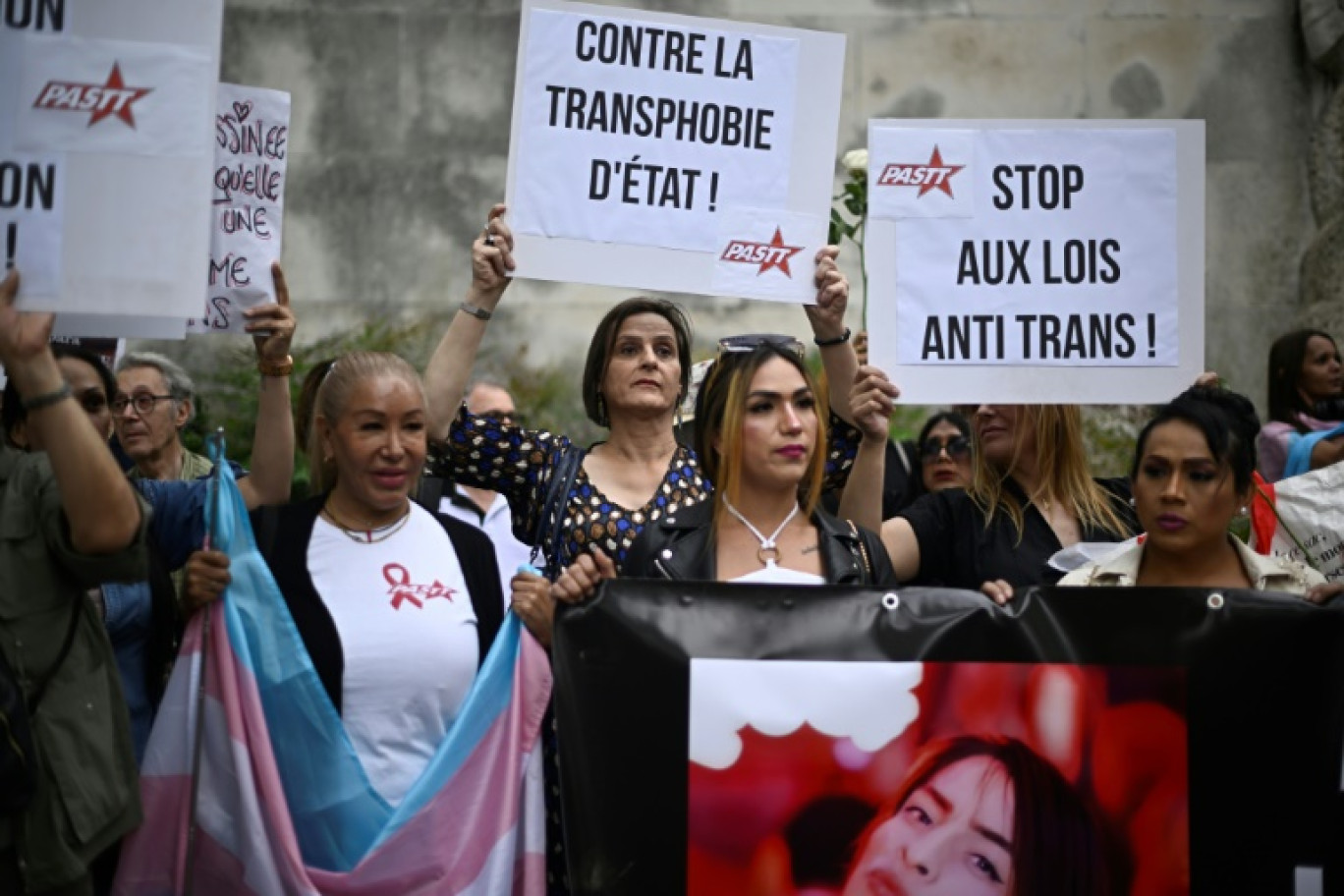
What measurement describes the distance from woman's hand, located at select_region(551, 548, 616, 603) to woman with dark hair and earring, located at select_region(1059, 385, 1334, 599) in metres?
1.21

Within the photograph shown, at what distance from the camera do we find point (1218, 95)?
9867mm

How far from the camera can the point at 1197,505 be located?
15.7 ft

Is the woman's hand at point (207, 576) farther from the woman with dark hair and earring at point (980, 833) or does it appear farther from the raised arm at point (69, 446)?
the woman with dark hair and earring at point (980, 833)

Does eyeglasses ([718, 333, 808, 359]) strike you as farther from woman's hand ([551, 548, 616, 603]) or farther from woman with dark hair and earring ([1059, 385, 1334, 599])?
woman with dark hair and earring ([1059, 385, 1334, 599])

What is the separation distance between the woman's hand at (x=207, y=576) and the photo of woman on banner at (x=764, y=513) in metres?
0.99

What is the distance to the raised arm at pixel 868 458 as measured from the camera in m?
5.24

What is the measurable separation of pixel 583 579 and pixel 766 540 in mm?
554

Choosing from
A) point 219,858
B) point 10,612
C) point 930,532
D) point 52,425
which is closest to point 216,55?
point 52,425

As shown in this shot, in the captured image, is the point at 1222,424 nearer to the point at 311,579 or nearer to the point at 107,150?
the point at 311,579

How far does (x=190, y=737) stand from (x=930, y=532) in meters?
2.18

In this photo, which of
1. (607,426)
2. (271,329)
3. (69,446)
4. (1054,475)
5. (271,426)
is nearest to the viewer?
(69,446)

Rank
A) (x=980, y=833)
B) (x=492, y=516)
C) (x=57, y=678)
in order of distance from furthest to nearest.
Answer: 1. (x=492, y=516)
2. (x=980, y=833)
3. (x=57, y=678)

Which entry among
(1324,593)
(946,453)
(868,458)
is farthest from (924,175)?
(946,453)

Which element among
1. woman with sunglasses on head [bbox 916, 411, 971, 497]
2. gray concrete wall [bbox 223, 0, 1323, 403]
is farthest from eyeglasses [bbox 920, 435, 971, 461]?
gray concrete wall [bbox 223, 0, 1323, 403]
